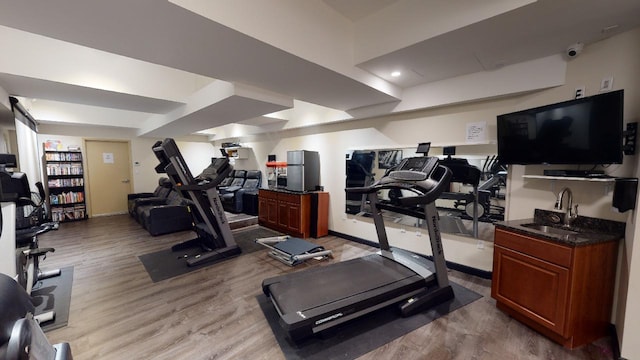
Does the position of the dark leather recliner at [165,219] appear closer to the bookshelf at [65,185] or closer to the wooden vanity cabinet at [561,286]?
the bookshelf at [65,185]

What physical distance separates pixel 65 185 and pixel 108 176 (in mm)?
899

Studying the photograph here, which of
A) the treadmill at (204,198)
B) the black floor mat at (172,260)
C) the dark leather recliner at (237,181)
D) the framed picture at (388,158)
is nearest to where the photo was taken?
the black floor mat at (172,260)

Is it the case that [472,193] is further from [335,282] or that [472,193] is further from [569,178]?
[335,282]

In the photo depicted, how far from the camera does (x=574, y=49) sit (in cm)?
236

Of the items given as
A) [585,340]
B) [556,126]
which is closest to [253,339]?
[585,340]

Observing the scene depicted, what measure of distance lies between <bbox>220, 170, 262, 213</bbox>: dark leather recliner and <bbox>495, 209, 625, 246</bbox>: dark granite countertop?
5.83 m

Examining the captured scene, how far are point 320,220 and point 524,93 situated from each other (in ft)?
12.0

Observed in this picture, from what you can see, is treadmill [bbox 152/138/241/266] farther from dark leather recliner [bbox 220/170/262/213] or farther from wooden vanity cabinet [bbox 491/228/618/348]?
wooden vanity cabinet [bbox 491/228/618/348]

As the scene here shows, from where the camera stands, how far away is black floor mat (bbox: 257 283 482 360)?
1989 millimetres

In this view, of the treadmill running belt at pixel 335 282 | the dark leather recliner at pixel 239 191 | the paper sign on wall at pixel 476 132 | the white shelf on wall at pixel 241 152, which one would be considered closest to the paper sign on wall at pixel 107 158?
the dark leather recliner at pixel 239 191

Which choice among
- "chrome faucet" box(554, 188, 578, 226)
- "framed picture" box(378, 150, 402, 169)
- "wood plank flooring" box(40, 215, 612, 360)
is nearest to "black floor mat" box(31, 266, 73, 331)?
"wood plank flooring" box(40, 215, 612, 360)

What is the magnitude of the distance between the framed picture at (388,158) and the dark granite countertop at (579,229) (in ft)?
6.14

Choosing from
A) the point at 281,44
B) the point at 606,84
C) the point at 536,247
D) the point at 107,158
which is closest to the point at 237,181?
the point at 107,158

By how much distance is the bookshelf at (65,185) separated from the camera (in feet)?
20.4
